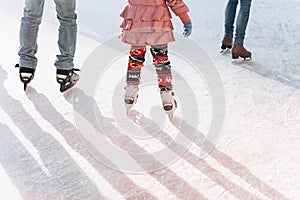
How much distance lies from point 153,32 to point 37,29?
63cm

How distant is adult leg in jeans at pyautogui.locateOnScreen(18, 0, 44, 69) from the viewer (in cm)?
189

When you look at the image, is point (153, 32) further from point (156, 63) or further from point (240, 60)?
point (240, 60)

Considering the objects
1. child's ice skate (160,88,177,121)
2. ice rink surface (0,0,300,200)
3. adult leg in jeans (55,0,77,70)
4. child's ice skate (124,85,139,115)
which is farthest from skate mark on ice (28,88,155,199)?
child's ice skate (160,88,177,121)

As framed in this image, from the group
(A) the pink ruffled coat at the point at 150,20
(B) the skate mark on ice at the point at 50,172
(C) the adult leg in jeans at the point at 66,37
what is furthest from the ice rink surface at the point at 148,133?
(A) the pink ruffled coat at the point at 150,20

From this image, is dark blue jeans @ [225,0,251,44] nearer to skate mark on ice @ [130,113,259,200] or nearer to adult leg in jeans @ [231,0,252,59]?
adult leg in jeans @ [231,0,252,59]

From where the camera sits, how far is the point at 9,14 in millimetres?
2910

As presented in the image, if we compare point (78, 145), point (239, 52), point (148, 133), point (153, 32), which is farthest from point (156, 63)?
point (239, 52)

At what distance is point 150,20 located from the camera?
1601 millimetres

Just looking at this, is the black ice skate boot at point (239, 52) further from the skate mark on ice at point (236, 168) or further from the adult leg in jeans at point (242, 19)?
the skate mark on ice at point (236, 168)

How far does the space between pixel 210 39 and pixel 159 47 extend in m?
1.10

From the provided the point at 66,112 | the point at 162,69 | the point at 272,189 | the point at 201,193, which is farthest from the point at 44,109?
the point at 272,189

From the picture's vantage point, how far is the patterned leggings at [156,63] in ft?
5.61

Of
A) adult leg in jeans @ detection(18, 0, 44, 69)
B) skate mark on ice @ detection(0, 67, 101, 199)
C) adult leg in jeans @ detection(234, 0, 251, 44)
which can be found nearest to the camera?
skate mark on ice @ detection(0, 67, 101, 199)

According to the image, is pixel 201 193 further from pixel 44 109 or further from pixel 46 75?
pixel 46 75
